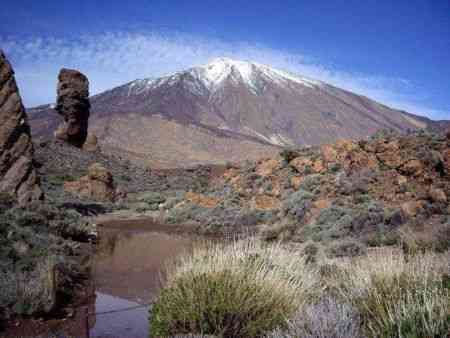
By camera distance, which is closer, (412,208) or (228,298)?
(228,298)

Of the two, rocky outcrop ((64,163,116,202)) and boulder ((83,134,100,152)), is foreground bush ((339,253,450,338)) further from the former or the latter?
boulder ((83,134,100,152))

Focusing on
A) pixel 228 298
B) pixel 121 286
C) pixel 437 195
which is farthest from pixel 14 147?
pixel 437 195

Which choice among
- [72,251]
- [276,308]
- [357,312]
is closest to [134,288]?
[72,251]

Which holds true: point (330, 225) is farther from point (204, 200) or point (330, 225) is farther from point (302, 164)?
point (204, 200)

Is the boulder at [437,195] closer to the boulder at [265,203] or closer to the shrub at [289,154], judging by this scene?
the boulder at [265,203]

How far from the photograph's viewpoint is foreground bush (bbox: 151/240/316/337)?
5.02 m

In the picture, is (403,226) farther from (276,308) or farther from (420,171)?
(276,308)

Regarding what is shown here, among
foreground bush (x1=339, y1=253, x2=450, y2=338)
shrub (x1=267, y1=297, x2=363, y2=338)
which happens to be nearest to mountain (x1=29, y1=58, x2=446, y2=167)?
foreground bush (x1=339, y1=253, x2=450, y2=338)

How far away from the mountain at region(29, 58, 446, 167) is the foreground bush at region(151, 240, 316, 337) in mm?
70845

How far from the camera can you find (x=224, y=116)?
6024 inches

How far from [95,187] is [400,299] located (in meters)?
24.8

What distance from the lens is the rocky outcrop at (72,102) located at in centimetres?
3925

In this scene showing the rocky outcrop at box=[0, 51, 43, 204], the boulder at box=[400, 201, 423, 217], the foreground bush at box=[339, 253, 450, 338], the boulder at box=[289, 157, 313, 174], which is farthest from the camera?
the boulder at box=[289, 157, 313, 174]

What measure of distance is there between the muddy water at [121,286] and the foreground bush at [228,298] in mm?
648
